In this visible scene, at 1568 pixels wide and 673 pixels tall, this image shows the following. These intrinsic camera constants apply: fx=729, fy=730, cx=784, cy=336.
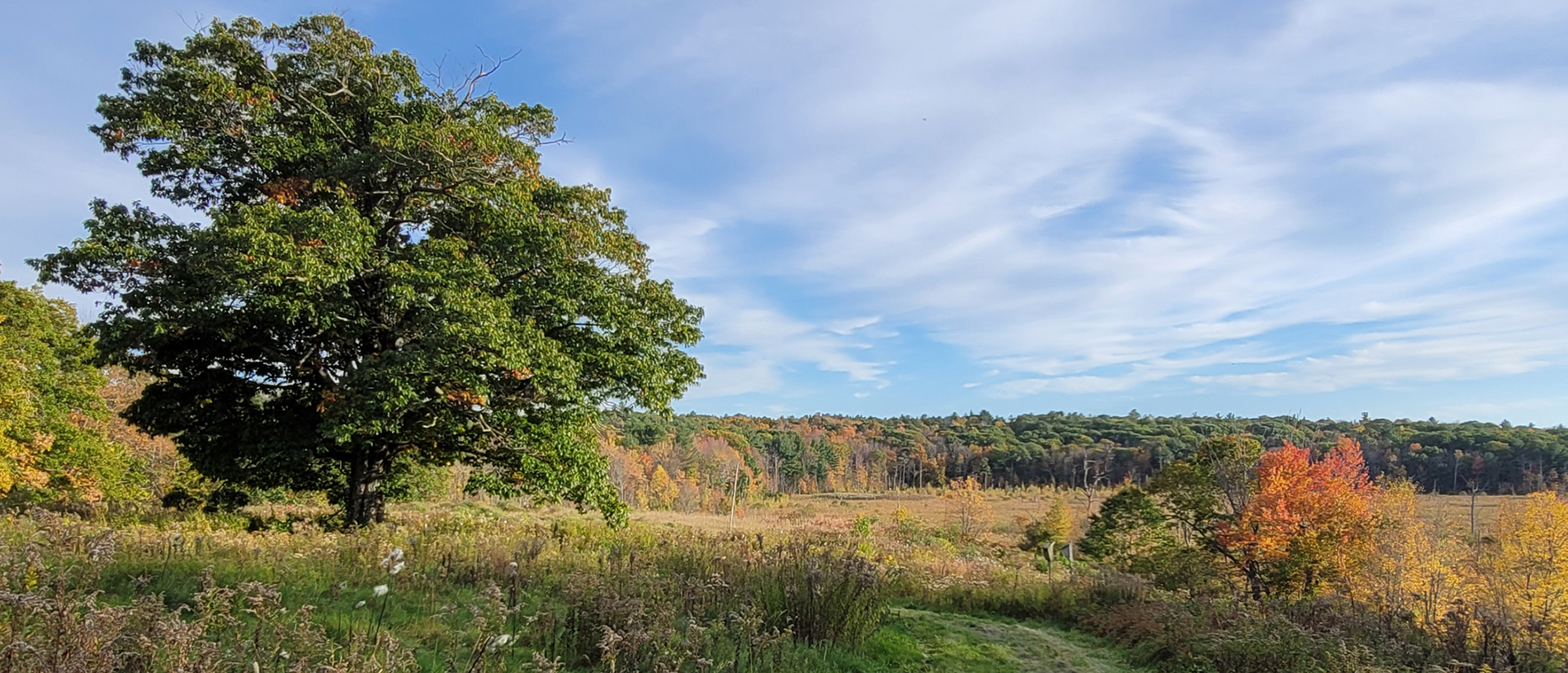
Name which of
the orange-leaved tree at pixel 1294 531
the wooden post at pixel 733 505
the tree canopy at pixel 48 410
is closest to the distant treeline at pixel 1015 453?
the wooden post at pixel 733 505

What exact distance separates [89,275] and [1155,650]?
1463 centimetres

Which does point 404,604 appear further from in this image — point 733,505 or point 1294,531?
point 733,505

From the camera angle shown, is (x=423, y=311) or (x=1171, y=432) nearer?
(x=423, y=311)

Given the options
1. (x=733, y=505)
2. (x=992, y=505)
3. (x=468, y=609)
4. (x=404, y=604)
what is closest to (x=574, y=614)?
(x=468, y=609)

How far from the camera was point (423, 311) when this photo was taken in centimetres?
1029

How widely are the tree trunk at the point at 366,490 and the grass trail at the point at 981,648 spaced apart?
9.49 metres

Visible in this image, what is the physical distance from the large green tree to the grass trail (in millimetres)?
6079

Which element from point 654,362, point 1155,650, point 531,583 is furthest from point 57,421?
point 1155,650

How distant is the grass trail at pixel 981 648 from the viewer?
6.34m

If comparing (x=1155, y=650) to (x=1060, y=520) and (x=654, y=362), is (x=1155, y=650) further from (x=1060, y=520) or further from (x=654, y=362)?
(x=1060, y=520)

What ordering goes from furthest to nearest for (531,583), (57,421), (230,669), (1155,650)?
(57,421) → (1155,650) → (531,583) → (230,669)

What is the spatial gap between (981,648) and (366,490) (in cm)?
1092

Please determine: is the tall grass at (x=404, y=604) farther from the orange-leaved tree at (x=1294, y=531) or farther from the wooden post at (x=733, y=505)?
the orange-leaved tree at (x=1294, y=531)

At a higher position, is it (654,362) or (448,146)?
(448,146)
